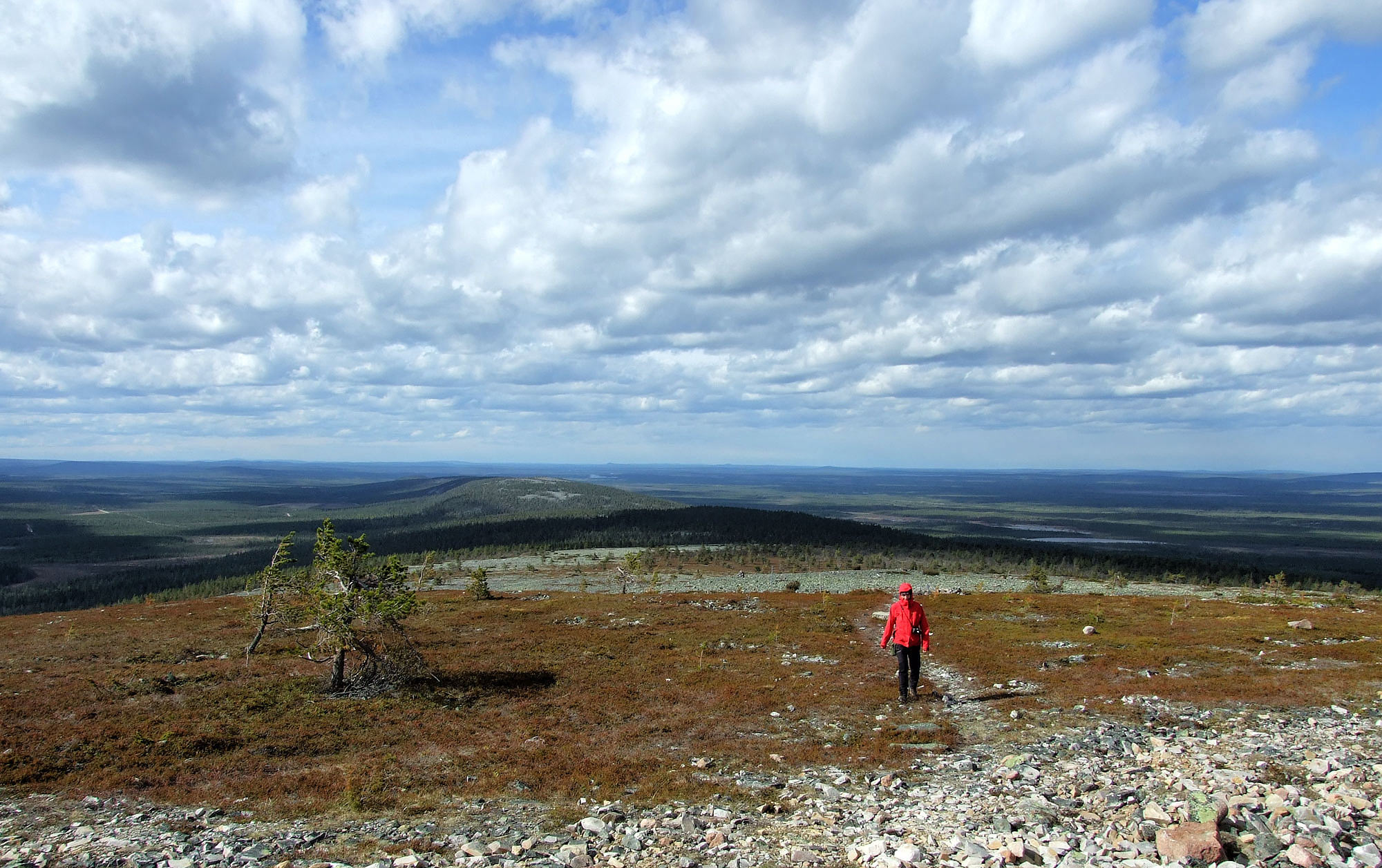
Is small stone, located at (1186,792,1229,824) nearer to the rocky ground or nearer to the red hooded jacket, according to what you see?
the rocky ground

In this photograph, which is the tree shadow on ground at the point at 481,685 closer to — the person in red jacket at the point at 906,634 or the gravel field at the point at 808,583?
the person in red jacket at the point at 906,634

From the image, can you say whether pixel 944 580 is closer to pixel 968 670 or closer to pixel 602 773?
pixel 968 670

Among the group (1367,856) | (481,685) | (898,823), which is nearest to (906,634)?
(898,823)

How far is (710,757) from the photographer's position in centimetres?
1469

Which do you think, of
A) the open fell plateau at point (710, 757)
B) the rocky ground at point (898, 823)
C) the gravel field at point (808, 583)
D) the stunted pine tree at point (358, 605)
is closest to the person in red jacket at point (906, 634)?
the open fell plateau at point (710, 757)

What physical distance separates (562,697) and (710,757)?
8.06m

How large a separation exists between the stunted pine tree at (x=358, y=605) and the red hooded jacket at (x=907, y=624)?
14500 mm

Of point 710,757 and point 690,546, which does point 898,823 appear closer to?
point 710,757

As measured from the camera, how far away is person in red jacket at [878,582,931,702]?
730 inches

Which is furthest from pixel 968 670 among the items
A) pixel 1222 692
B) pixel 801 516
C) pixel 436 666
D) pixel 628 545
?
pixel 801 516

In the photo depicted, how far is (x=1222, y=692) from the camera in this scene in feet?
62.3

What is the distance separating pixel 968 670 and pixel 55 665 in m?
35.7

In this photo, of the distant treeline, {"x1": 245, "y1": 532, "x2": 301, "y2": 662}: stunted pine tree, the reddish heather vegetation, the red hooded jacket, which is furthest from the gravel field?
the red hooded jacket

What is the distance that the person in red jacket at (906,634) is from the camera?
730 inches
